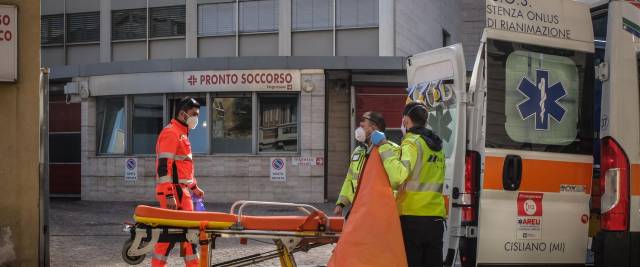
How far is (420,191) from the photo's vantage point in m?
5.36

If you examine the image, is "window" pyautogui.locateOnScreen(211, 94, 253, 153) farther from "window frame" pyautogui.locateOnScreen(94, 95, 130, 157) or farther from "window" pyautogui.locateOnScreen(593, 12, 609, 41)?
"window" pyautogui.locateOnScreen(593, 12, 609, 41)

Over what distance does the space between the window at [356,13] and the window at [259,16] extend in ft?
6.02

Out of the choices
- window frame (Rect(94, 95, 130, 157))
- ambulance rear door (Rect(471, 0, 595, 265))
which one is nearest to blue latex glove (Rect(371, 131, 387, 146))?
ambulance rear door (Rect(471, 0, 595, 265))

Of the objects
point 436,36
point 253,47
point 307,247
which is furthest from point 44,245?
point 436,36

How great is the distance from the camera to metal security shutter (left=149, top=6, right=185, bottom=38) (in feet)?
68.4

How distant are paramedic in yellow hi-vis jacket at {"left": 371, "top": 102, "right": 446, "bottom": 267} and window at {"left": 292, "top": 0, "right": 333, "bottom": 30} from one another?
14539mm

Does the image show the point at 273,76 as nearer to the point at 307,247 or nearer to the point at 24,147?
the point at 24,147

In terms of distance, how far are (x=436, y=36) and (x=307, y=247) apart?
750 inches

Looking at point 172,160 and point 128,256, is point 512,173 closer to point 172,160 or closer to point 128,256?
point 128,256

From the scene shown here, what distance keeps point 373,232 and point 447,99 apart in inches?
56.0

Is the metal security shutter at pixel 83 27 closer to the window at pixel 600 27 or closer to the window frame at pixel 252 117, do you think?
the window frame at pixel 252 117

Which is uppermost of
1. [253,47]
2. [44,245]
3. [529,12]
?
[253,47]

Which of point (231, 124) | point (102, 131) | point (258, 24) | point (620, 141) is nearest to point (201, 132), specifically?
point (231, 124)

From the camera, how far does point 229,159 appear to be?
61.0ft
